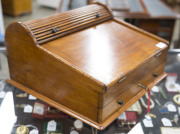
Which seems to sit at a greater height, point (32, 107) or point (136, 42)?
point (136, 42)

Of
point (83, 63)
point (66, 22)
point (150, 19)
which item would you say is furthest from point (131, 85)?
point (150, 19)

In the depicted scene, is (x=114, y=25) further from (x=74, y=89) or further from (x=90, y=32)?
(x=74, y=89)

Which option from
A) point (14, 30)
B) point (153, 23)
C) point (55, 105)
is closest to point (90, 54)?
point (55, 105)

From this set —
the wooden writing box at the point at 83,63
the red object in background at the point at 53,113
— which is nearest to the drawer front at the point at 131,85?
the wooden writing box at the point at 83,63

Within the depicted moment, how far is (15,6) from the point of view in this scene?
5527mm

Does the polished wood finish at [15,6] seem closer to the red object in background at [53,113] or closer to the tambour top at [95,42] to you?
the tambour top at [95,42]

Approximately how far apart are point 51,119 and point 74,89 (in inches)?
11.5

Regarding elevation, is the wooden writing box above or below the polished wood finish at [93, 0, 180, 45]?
above

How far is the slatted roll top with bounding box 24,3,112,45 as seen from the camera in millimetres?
→ 1679

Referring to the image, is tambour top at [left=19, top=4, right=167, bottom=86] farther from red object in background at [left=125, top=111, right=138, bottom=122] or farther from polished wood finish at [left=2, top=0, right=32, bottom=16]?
polished wood finish at [left=2, top=0, right=32, bottom=16]

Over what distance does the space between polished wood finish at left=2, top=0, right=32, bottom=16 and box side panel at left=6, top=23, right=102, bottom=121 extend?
13.2 feet

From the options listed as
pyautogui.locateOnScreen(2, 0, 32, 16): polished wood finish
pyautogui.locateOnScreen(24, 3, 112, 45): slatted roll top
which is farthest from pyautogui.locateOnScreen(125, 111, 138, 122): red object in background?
pyautogui.locateOnScreen(2, 0, 32, 16): polished wood finish

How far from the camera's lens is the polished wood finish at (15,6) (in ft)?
18.1

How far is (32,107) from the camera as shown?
1.75 meters
